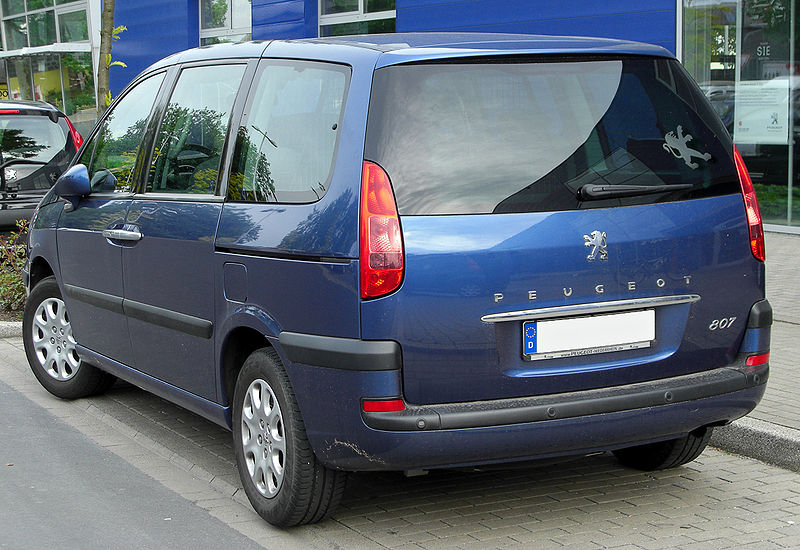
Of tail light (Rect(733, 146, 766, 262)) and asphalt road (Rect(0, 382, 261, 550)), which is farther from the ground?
tail light (Rect(733, 146, 766, 262))

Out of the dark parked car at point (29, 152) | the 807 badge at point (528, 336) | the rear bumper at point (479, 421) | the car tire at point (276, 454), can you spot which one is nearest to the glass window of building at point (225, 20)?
the dark parked car at point (29, 152)

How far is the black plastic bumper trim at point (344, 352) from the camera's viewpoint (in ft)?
12.1

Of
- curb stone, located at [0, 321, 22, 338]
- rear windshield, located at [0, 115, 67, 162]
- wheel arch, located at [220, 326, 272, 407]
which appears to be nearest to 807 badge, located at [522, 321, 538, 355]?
wheel arch, located at [220, 326, 272, 407]

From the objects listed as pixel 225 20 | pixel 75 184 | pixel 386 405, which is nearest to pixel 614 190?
pixel 386 405

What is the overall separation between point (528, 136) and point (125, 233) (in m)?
2.15

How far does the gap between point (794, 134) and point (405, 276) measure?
9388 millimetres

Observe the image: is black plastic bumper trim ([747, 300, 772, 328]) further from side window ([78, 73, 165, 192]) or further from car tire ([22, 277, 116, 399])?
car tire ([22, 277, 116, 399])

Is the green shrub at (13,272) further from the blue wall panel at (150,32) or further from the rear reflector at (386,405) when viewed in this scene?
the blue wall panel at (150,32)

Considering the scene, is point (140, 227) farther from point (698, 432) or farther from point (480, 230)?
point (698, 432)

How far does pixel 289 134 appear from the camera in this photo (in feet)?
13.9

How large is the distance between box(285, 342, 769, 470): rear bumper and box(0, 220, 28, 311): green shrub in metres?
5.56

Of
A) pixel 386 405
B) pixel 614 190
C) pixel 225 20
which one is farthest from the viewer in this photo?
pixel 225 20

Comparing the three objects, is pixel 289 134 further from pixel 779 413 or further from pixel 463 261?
pixel 779 413

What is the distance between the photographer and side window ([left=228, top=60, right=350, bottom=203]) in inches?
159
